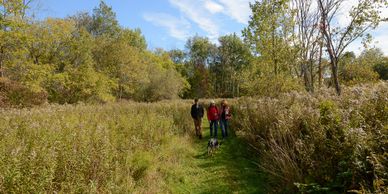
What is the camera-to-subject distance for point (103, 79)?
30625 millimetres

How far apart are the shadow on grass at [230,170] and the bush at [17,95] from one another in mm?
14935

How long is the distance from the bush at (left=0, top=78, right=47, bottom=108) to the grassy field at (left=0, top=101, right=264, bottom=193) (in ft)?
43.3

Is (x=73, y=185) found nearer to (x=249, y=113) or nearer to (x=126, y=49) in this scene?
(x=249, y=113)

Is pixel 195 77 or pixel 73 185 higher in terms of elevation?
pixel 195 77

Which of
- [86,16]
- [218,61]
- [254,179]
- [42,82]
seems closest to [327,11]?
[254,179]

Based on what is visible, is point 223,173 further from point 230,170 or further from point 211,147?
point 211,147

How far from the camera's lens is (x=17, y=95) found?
18344mm

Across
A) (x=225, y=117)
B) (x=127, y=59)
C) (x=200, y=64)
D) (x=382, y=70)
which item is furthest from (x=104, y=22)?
(x=382, y=70)

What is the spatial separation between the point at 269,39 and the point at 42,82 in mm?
21009

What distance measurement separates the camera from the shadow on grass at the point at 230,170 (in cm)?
616

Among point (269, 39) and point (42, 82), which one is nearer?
point (269, 39)

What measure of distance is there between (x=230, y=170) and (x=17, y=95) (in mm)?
18267

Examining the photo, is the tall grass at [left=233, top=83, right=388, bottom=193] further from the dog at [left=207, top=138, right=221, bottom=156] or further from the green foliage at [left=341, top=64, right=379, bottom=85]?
the green foliage at [left=341, top=64, right=379, bottom=85]

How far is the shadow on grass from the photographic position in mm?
6161
